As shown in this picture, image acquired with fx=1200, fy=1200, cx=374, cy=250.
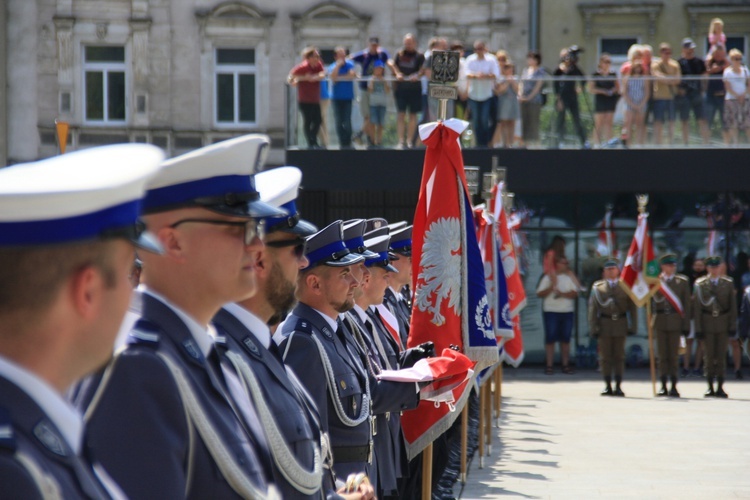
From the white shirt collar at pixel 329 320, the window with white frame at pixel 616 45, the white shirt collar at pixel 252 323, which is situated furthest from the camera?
the window with white frame at pixel 616 45

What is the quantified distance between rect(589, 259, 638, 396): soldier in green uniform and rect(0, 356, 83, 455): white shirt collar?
50.5ft

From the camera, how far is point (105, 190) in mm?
1805

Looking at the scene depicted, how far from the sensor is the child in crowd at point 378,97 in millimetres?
19062

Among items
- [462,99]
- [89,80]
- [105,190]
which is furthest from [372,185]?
[105,190]

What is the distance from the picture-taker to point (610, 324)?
1691 cm

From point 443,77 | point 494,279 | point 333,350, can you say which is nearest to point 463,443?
point 494,279

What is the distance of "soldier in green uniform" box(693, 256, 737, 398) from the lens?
16594 millimetres

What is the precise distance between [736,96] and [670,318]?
430cm

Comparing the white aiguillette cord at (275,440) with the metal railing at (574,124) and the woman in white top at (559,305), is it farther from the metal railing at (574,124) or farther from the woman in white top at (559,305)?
the woman in white top at (559,305)

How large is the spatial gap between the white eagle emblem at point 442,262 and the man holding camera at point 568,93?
11.4 m

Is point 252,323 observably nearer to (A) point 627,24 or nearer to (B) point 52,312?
(B) point 52,312

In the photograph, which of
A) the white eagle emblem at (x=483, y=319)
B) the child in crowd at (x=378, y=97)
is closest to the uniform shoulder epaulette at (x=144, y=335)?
the white eagle emblem at (x=483, y=319)

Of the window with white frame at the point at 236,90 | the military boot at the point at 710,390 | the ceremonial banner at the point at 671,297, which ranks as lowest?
the military boot at the point at 710,390

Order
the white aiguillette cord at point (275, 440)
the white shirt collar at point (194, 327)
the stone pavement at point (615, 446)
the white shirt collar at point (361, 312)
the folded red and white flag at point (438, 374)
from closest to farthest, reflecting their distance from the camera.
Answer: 1. the white shirt collar at point (194, 327)
2. the white aiguillette cord at point (275, 440)
3. the folded red and white flag at point (438, 374)
4. the white shirt collar at point (361, 312)
5. the stone pavement at point (615, 446)
